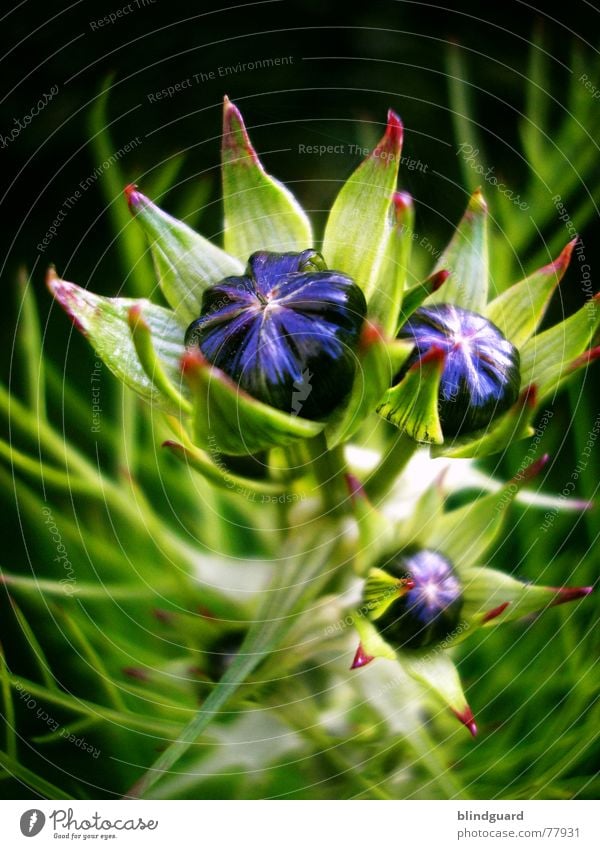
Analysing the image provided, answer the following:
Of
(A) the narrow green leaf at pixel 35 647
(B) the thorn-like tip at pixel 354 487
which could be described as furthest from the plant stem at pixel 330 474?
(A) the narrow green leaf at pixel 35 647

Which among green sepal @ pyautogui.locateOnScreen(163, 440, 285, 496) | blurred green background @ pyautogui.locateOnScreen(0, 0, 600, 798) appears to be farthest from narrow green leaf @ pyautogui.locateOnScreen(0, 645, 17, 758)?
green sepal @ pyautogui.locateOnScreen(163, 440, 285, 496)

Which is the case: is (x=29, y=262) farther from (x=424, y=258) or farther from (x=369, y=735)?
(x=369, y=735)

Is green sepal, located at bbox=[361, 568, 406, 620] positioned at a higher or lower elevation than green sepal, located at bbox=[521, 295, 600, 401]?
lower
